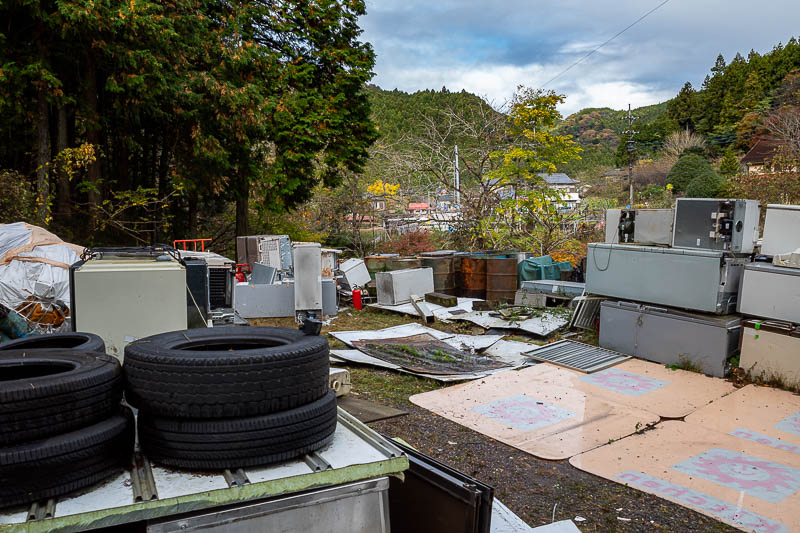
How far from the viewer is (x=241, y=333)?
2.65 metres

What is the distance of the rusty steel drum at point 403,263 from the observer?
39.4ft

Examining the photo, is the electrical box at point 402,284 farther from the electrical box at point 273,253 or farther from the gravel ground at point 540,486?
the gravel ground at point 540,486

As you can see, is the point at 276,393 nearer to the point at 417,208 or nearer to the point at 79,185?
the point at 79,185

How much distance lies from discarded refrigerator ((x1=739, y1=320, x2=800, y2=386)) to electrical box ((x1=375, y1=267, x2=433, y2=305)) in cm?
627

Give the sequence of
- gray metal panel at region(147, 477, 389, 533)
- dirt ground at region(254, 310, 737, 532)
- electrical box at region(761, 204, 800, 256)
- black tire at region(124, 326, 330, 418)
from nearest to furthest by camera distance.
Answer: gray metal panel at region(147, 477, 389, 533) → black tire at region(124, 326, 330, 418) → dirt ground at region(254, 310, 737, 532) → electrical box at region(761, 204, 800, 256)

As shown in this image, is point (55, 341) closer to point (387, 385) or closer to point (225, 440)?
point (225, 440)

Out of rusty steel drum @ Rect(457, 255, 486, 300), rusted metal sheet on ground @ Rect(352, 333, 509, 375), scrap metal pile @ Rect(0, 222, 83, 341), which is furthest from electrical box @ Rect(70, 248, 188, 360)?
rusty steel drum @ Rect(457, 255, 486, 300)

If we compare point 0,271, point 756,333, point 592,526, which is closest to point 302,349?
point 592,526

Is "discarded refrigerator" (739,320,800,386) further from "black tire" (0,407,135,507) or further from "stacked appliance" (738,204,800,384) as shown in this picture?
"black tire" (0,407,135,507)

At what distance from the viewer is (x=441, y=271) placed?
12102mm

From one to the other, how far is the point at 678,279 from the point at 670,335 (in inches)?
30.2

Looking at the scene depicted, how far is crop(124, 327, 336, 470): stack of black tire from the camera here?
204cm

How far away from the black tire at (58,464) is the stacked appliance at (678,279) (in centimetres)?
695

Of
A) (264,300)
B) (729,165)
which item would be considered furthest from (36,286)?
(729,165)
